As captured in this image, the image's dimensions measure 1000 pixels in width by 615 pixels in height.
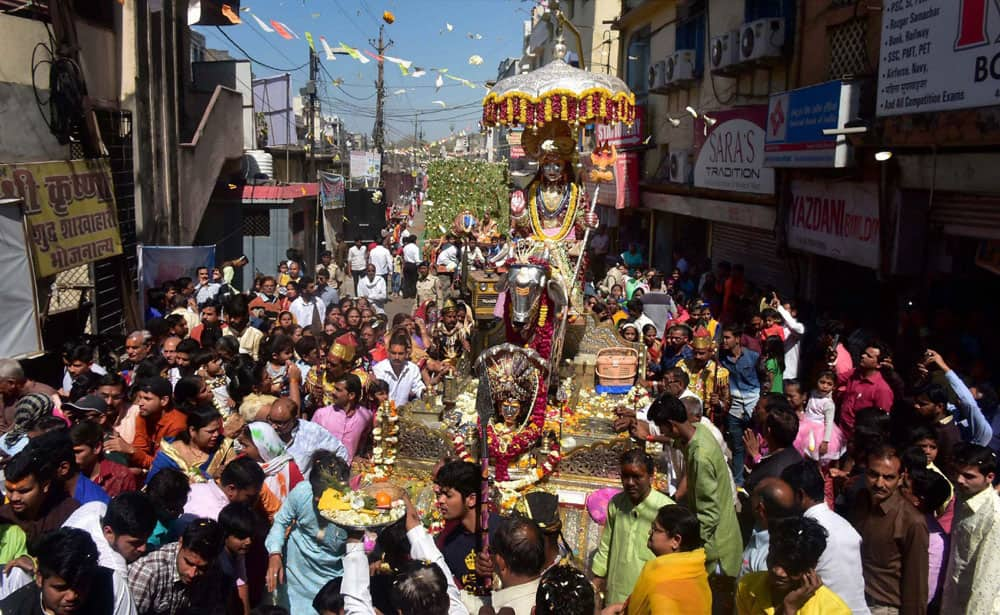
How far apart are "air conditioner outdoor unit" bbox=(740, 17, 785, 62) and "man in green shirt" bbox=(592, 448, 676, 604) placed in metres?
9.62

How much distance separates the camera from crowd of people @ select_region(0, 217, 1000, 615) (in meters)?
3.67

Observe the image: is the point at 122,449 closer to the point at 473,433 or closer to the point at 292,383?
the point at 292,383

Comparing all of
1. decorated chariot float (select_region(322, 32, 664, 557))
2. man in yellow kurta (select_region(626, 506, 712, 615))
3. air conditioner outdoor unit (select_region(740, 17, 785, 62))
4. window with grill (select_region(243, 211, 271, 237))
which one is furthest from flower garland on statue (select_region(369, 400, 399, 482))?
window with grill (select_region(243, 211, 271, 237))

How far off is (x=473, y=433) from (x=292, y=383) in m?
1.65

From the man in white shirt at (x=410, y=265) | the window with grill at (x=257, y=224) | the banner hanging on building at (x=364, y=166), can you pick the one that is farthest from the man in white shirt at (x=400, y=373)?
the banner hanging on building at (x=364, y=166)

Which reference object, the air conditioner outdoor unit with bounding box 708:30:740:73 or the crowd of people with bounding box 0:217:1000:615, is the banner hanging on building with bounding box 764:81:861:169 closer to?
the air conditioner outdoor unit with bounding box 708:30:740:73

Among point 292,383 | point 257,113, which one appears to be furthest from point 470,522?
point 257,113

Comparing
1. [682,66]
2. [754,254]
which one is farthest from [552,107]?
[682,66]

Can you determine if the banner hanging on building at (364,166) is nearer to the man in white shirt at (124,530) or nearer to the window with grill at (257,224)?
the window with grill at (257,224)

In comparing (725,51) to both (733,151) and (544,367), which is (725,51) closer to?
(733,151)

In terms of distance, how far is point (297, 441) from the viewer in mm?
5469

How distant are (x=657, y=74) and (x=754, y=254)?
A: 617cm

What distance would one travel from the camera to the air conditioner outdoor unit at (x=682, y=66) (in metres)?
16.8

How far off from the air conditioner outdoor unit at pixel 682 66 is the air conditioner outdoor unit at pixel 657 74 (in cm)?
71
